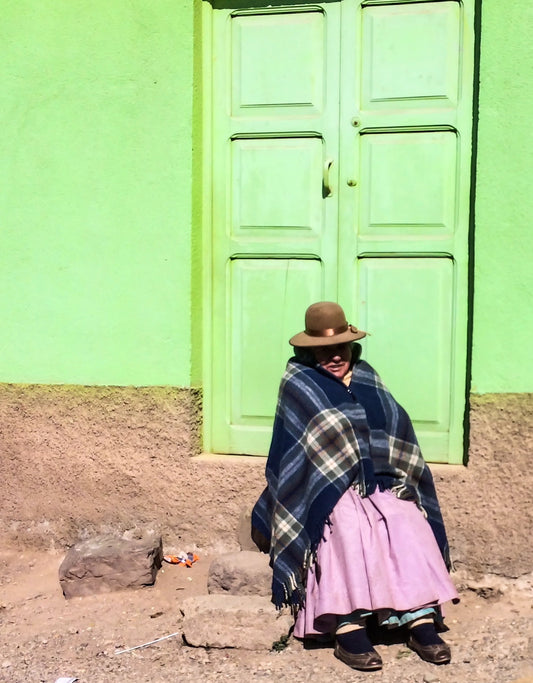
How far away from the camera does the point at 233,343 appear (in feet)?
14.6

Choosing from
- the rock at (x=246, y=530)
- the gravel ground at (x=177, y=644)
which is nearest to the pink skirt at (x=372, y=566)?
the gravel ground at (x=177, y=644)

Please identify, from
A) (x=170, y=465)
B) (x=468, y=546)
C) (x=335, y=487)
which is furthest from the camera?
(x=170, y=465)

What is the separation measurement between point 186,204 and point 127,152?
0.39 meters

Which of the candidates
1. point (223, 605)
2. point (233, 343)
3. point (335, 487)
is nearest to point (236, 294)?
point (233, 343)

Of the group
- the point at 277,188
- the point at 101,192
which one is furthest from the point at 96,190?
the point at 277,188

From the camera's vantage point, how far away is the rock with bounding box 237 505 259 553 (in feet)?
14.2

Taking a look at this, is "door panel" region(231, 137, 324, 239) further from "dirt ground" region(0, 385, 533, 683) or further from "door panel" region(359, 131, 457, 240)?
"dirt ground" region(0, 385, 533, 683)

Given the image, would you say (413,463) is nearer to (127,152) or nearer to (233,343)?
(233,343)

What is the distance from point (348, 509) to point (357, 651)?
0.55 m

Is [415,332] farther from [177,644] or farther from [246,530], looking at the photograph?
[177,644]

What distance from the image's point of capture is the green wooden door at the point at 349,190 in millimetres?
4125

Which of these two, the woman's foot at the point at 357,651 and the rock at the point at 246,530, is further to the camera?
the rock at the point at 246,530

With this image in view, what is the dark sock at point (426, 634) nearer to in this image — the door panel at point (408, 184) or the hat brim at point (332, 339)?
the hat brim at point (332, 339)

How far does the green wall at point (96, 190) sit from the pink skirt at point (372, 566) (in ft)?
4.01
